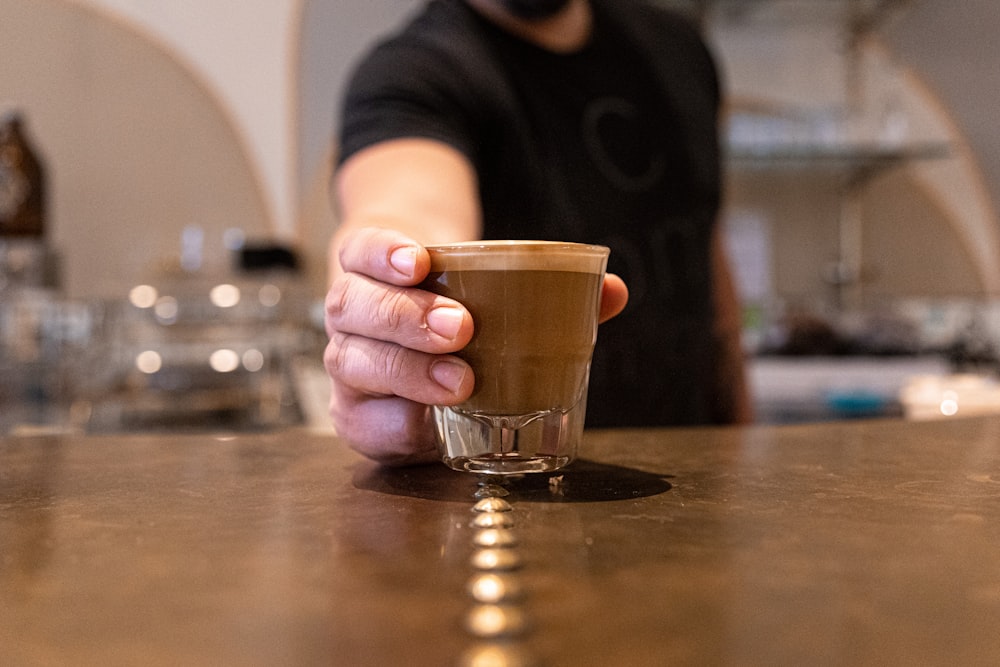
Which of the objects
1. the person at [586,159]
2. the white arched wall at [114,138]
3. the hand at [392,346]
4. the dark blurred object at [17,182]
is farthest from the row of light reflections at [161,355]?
the hand at [392,346]

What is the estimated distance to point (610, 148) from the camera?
3.66ft

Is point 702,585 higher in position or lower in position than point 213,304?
lower

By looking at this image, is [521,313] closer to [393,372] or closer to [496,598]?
[393,372]

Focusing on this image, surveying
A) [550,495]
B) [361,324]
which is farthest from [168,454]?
[550,495]

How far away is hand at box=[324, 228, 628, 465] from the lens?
405mm

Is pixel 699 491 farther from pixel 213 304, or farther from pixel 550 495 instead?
pixel 213 304

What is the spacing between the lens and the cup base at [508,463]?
16.3 inches

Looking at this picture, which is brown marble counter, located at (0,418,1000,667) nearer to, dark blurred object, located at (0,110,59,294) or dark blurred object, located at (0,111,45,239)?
dark blurred object, located at (0,110,59,294)

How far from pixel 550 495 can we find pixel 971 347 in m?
2.93

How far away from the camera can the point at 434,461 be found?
48 centimetres

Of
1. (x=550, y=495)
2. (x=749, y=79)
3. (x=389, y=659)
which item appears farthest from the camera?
(x=749, y=79)

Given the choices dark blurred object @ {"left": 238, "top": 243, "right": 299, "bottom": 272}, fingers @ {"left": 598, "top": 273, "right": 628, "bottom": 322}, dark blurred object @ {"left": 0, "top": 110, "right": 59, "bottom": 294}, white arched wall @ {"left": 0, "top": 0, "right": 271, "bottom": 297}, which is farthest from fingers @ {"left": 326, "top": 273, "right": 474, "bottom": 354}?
white arched wall @ {"left": 0, "top": 0, "right": 271, "bottom": 297}

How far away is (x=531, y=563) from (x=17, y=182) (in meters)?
2.68

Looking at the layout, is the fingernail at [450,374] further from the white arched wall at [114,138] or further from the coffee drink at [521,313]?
the white arched wall at [114,138]
